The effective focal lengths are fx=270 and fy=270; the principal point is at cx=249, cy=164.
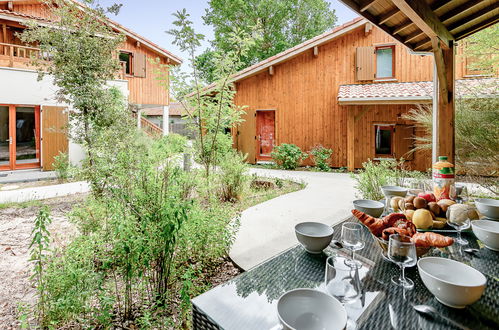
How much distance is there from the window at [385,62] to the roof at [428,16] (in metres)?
6.04

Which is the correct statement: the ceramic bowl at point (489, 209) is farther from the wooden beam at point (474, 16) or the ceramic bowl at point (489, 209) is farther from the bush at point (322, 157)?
the bush at point (322, 157)

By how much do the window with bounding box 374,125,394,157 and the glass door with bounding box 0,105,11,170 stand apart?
453 inches

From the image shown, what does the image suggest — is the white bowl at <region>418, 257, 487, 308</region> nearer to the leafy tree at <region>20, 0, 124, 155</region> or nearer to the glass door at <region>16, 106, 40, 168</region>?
the leafy tree at <region>20, 0, 124, 155</region>

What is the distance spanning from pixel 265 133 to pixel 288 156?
8.16 ft

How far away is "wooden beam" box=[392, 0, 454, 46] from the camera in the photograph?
2247mm

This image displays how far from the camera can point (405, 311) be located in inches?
35.8

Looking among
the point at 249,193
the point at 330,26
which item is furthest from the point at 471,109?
the point at 330,26

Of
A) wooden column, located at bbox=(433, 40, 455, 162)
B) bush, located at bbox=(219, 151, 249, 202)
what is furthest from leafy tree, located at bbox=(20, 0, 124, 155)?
wooden column, located at bbox=(433, 40, 455, 162)

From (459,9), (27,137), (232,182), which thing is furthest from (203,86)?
(27,137)

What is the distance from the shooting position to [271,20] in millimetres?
19766

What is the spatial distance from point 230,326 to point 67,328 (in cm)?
147

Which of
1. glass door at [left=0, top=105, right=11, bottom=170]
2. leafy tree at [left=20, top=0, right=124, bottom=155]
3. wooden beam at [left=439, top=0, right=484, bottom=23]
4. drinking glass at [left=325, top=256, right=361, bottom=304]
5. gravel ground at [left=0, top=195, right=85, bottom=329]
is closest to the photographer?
drinking glass at [left=325, top=256, right=361, bottom=304]

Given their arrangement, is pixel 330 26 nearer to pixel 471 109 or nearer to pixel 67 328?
pixel 471 109

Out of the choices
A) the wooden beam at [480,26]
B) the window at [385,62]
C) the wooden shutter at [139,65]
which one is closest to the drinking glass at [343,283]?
the wooden beam at [480,26]
